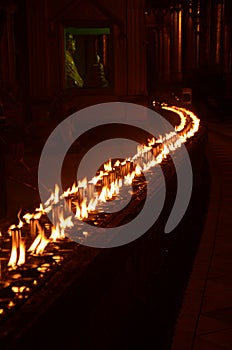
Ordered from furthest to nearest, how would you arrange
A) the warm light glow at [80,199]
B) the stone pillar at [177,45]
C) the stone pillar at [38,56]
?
the stone pillar at [177,45] < the stone pillar at [38,56] < the warm light glow at [80,199]

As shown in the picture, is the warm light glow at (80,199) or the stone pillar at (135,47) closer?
the warm light glow at (80,199)

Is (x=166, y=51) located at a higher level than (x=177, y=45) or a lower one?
lower

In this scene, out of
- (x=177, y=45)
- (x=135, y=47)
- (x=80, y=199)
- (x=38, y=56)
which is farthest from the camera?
(x=177, y=45)

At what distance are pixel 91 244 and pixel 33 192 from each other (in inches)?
211

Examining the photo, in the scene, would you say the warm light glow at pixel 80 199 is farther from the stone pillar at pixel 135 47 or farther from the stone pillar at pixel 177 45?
the stone pillar at pixel 177 45

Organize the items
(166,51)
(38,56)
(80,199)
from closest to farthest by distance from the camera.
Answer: (80,199) → (38,56) → (166,51)

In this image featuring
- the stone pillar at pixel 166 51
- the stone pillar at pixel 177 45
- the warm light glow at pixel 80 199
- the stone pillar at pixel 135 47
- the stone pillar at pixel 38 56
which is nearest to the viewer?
the warm light glow at pixel 80 199

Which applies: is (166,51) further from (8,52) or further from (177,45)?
(8,52)

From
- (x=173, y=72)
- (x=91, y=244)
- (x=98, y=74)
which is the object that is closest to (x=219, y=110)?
(x=98, y=74)

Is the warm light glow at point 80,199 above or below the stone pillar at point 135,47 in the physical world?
below

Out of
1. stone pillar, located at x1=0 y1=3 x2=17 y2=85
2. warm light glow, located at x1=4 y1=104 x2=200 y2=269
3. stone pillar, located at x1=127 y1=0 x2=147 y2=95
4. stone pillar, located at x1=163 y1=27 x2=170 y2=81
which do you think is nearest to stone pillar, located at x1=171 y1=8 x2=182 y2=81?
stone pillar, located at x1=163 y1=27 x2=170 y2=81

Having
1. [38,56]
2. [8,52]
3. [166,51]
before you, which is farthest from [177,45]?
[8,52]

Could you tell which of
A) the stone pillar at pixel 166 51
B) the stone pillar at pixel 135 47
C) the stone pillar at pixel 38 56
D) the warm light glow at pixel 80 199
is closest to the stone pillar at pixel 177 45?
the stone pillar at pixel 166 51

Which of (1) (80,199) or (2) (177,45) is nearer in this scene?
(1) (80,199)
